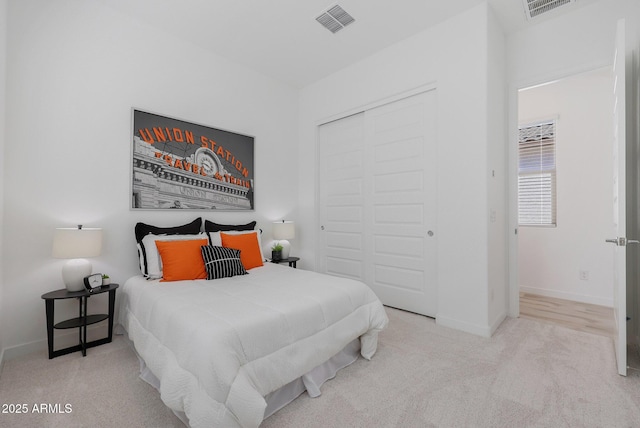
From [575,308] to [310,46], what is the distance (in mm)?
4345

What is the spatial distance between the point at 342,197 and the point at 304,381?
2575mm

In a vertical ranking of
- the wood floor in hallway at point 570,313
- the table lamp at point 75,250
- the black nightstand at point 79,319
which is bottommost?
the wood floor in hallway at point 570,313

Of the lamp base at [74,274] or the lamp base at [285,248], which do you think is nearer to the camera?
the lamp base at [74,274]

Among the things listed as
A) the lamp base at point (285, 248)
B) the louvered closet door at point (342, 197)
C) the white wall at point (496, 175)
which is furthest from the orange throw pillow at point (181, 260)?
the white wall at point (496, 175)

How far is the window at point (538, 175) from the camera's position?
156 inches

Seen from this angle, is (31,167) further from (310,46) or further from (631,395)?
(631,395)

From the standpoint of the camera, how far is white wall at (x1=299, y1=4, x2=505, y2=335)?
2.69 metres

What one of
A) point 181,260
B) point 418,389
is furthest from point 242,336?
point 181,260

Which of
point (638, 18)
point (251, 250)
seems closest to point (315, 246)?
point (251, 250)

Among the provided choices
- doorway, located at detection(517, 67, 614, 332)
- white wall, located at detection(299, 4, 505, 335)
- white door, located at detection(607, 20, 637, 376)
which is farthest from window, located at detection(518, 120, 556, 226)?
white door, located at detection(607, 20, 637, 376)

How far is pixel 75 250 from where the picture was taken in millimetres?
2264

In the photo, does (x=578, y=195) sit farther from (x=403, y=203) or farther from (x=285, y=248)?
(x=285, y=248)

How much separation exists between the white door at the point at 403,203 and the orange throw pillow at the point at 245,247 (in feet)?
4.59

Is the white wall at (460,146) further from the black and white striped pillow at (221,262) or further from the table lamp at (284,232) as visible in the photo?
the black and white striped pillow at (221,262)
